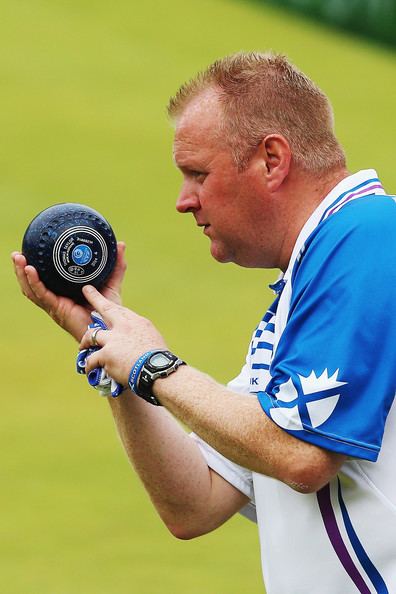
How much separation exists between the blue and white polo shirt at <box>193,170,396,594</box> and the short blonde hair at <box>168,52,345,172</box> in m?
0.15

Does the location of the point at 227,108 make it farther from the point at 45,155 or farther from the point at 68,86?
the point at 68,86

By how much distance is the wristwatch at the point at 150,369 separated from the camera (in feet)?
13.8

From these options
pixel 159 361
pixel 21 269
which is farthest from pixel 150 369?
pixel 21 269

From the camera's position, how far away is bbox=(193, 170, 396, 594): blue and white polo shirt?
3898mm

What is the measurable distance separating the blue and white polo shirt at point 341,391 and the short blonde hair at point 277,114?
0.15 metres

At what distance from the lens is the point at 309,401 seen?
12.9 feet

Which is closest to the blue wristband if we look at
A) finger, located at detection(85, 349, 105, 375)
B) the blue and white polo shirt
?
finger, located at detection(85, 349, 105, 375)

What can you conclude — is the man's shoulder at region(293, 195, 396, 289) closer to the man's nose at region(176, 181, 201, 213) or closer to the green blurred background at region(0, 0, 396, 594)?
the man's nose at region(176, 181, 201, 213)

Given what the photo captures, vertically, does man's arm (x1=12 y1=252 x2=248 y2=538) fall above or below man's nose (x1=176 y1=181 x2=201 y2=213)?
below

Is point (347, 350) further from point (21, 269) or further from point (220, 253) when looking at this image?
point (21, 269)

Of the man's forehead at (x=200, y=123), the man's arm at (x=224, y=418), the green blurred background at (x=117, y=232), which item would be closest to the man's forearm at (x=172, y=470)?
the man's arm at (x=224, y=418)

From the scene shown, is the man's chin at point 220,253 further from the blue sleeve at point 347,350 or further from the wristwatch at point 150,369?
the blue sleeve at point 347,350

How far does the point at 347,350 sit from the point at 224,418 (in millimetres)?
418

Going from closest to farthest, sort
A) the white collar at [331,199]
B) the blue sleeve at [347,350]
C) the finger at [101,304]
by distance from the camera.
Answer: the blue sleeve at [347,350]
the white collar at [331,199]
the finger at [101,304]
